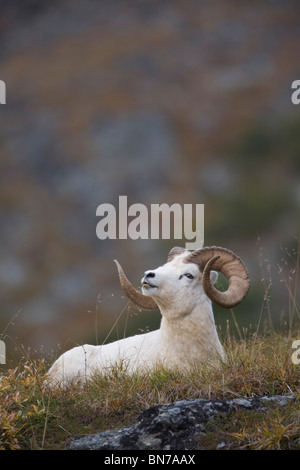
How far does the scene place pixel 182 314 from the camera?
916cm

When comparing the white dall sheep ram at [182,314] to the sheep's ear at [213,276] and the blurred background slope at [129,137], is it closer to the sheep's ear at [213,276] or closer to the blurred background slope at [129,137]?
the sheep's ear at [213,276]

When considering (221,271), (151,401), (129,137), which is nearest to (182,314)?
(221,271)

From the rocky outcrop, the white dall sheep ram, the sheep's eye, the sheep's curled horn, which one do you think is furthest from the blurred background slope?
the rocky outcrop

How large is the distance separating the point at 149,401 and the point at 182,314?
232 centimetres

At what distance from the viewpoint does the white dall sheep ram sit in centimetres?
892

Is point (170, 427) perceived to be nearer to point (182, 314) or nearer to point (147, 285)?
point (147, 285)

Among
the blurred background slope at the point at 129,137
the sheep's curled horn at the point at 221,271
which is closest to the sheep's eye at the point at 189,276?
the sheep's curled horn at the point at 221,271

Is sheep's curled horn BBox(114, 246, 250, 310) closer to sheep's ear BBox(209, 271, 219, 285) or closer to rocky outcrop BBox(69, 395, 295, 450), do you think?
sheep's ear BBox(209, 271, 219, 285)

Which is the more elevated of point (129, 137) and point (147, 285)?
point (129, 137)

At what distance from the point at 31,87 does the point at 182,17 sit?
14.3m

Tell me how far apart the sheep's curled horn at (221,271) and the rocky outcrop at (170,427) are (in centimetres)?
259

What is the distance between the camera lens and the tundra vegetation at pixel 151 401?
608 cm

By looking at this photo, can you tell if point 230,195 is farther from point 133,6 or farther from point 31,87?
point 133,6

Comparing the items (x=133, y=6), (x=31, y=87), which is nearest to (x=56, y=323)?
(x=31, y=87)
